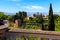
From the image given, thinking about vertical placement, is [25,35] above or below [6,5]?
below

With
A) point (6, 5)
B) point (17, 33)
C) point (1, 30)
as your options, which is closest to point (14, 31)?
point (17, 33)

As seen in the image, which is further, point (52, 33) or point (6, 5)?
point (6, 5)

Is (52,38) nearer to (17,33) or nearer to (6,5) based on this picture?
(17,33)

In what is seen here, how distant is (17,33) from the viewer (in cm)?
1184

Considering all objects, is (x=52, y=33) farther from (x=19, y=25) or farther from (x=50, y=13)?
(x=19, y=25)

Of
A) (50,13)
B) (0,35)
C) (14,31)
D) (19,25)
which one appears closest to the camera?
(0,35)

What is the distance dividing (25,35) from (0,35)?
5.50 feet

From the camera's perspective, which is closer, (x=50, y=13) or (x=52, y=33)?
(x=52, y=33)

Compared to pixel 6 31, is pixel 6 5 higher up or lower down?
higher up

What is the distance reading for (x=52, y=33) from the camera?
454 inches

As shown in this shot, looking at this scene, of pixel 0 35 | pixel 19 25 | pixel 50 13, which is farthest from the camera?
pixel 19 25

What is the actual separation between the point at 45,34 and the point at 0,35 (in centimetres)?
297

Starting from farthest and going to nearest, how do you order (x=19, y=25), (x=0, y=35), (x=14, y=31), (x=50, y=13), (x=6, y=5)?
(x=6, y=5) < (x=19, y=25) < (x=50, y=13) < (x=14, y=31) < (x=0, y=35)

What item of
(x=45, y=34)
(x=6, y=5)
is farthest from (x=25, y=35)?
(x=6, y=5)
